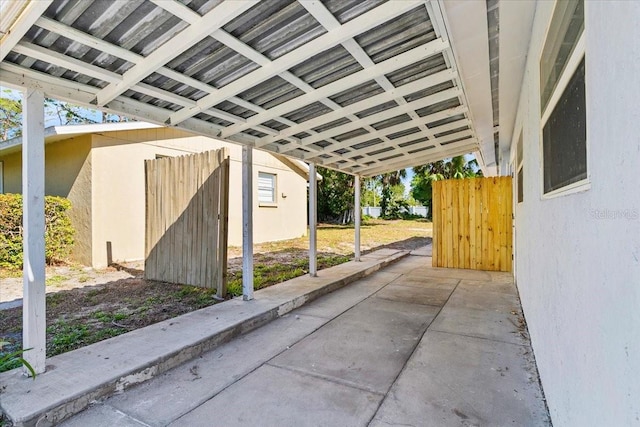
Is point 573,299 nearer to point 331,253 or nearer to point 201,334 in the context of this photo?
point 201,334

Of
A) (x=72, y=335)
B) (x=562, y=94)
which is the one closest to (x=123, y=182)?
(x=72, y=335)

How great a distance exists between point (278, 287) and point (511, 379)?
11.5 ft

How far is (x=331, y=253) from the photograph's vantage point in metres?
9.80

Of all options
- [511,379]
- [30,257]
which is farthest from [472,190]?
[30,257]

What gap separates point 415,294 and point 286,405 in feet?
11.8

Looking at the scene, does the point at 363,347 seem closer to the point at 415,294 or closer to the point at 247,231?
the point at 247,231

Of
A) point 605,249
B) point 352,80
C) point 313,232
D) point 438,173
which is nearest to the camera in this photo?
point 605,249

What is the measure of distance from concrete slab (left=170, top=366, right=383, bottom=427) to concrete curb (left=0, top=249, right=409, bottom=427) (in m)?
0.71

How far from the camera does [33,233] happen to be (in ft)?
8.39

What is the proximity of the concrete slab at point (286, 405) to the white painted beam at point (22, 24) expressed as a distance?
2699 mm

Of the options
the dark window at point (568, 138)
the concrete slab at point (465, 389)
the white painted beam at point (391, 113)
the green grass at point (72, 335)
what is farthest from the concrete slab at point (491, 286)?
the green grass at point (72, 335)

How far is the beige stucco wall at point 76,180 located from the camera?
7.29 m

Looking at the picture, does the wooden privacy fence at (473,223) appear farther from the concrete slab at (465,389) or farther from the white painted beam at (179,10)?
the white painted beam at (179,10)

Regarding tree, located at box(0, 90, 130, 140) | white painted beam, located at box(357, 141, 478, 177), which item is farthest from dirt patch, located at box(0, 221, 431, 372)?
tree, located at box(0, 90, 130, 140)
